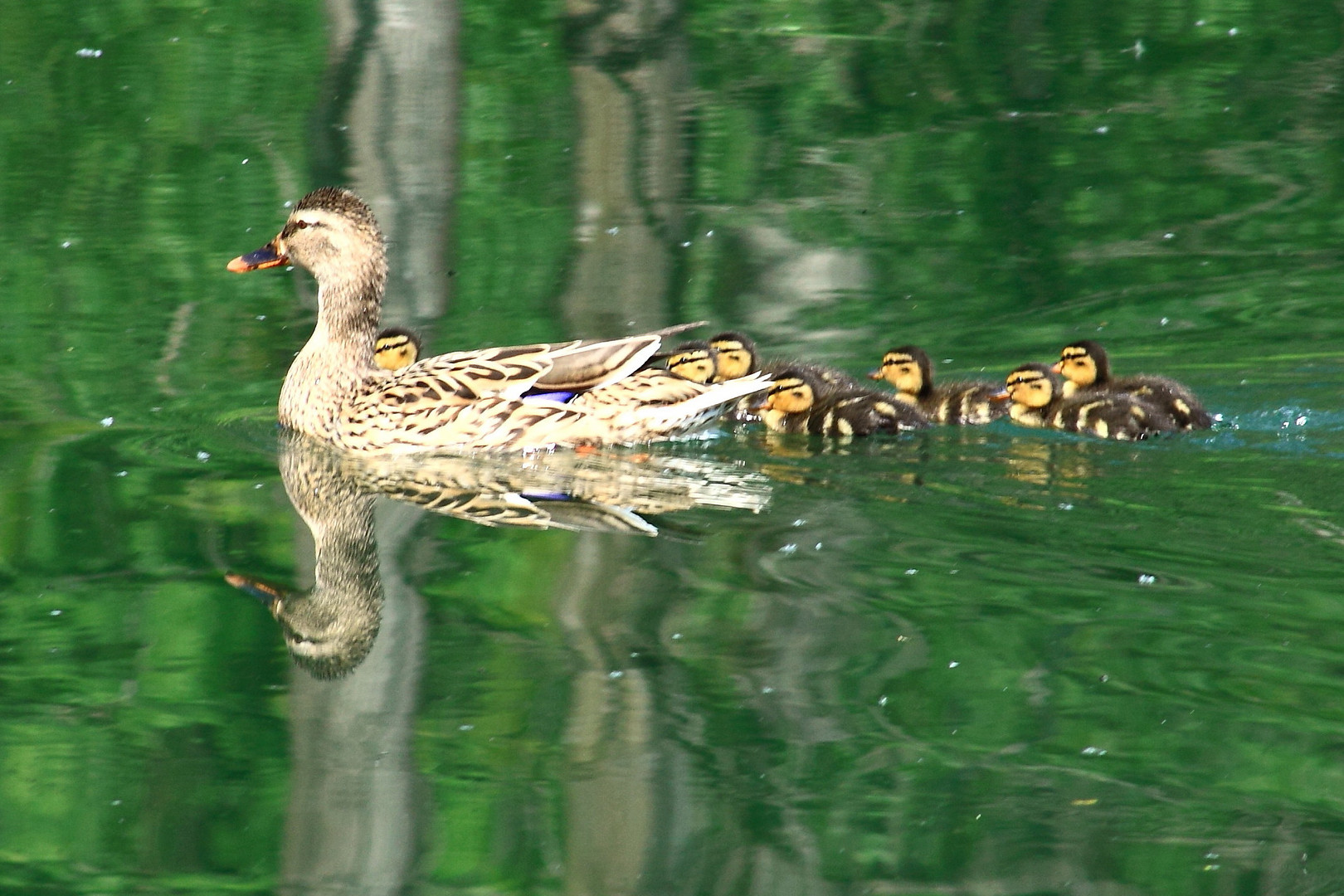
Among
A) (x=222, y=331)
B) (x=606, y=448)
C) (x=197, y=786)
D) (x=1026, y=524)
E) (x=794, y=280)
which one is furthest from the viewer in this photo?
(x=794, y=280)

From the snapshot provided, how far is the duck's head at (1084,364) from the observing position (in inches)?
293

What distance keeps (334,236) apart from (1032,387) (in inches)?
105

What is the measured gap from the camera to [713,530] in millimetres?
5828

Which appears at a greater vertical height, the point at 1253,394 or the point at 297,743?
the point at 1253,394

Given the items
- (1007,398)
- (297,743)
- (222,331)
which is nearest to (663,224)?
(222,331)

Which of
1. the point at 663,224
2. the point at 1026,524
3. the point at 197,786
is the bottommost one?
the point at 197,786

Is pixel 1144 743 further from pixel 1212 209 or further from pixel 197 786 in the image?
pixel 1212 209

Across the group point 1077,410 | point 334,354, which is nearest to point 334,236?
point 334,354

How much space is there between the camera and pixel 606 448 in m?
7.04

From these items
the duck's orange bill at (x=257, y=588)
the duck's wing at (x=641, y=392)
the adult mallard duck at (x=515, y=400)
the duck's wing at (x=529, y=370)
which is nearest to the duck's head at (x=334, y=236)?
the adult mallard duck at (x=515, y=400)

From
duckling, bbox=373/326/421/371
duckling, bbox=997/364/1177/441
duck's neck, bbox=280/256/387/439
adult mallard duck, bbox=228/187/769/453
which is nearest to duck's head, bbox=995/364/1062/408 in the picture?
duckling, bbox=997/364/1177/441

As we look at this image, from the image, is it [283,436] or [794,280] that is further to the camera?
[794,280]

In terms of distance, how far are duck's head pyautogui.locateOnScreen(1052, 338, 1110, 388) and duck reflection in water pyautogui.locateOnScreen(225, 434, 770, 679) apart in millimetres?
1580

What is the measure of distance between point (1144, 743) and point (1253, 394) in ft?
11.7
